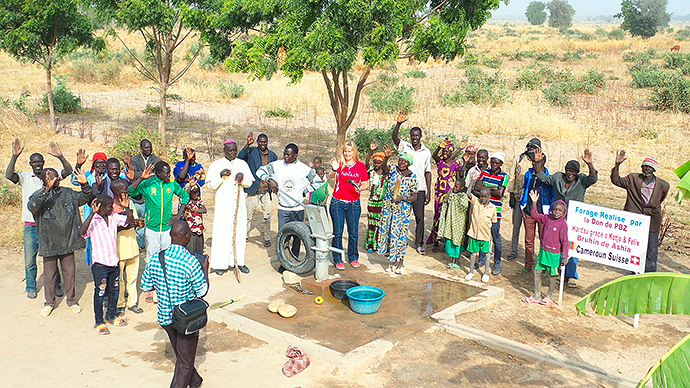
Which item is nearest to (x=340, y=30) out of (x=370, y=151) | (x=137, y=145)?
(x=370, y=151)

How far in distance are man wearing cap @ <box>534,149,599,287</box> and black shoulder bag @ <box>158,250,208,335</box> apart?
518 centimetres

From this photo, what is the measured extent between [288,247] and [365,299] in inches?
78.2

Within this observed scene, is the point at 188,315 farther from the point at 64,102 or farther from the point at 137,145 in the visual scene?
the point at 64,102

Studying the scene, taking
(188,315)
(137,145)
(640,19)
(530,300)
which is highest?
(640,19)

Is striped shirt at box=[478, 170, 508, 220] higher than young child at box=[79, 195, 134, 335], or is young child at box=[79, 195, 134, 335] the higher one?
striped shirt at box=[478, 170, 508, 220]

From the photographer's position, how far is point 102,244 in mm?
6699

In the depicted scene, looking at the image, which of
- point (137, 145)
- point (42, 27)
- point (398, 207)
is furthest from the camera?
point (42, 27)

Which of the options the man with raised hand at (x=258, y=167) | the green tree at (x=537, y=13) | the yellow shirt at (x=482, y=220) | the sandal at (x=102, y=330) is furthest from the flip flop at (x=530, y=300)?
the green tree at (x=537, y=13)

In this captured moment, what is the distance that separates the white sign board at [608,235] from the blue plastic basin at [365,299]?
269 cm

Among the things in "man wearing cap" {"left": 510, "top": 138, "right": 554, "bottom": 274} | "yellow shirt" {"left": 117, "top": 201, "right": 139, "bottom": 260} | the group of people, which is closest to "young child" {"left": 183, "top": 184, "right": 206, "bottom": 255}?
the group of people

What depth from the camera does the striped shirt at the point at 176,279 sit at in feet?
16.7

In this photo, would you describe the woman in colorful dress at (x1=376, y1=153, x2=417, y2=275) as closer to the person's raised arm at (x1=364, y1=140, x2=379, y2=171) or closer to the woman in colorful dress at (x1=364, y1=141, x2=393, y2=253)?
the woman in colorful dress at (x1=364, y1=141, x2=393, y2=253)

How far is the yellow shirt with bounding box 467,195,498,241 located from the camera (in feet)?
27.6

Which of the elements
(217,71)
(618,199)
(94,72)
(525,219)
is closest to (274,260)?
(525,219)
